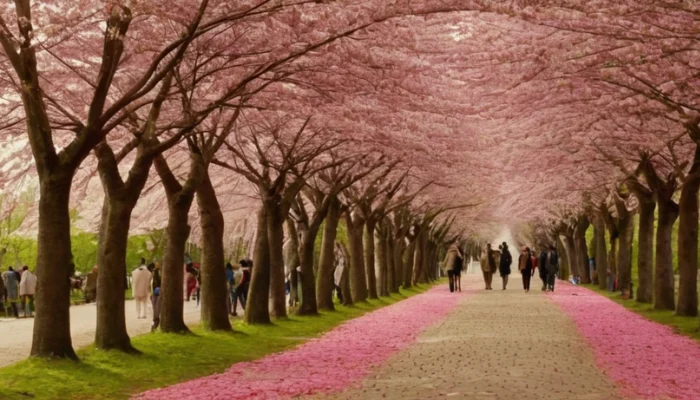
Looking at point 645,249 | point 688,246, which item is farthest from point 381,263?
point 688,246

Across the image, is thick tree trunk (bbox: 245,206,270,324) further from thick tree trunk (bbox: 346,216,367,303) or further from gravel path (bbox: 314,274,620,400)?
thick tree trunk (bbox: 346,216,367,303)

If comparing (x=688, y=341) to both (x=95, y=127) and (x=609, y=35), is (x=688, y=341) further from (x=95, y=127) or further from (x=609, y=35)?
(x=95, y=127)

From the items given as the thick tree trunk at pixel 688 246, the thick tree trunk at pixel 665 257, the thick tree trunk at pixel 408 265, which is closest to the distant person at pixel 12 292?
the thick tree trunk at pixel 665 257

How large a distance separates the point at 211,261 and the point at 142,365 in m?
7.46

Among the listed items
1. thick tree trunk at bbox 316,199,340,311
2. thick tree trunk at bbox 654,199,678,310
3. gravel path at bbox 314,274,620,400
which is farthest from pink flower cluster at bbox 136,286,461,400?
thick tree trunk at bbox 654,199,678,310

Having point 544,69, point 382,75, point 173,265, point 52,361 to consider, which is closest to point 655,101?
point 544,69

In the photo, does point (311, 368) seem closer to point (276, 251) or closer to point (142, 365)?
point (142, 365)

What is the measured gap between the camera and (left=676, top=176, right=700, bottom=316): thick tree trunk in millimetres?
28203

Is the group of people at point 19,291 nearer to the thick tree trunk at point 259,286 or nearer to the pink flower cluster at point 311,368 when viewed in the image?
the thick tree trunk at point 259,286

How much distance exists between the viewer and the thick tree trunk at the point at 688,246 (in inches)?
1110

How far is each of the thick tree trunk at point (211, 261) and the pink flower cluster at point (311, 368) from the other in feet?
7.78

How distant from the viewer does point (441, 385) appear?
13820 mm

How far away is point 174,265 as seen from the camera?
2250cm

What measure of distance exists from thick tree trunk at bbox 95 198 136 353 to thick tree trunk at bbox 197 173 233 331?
217 inches
